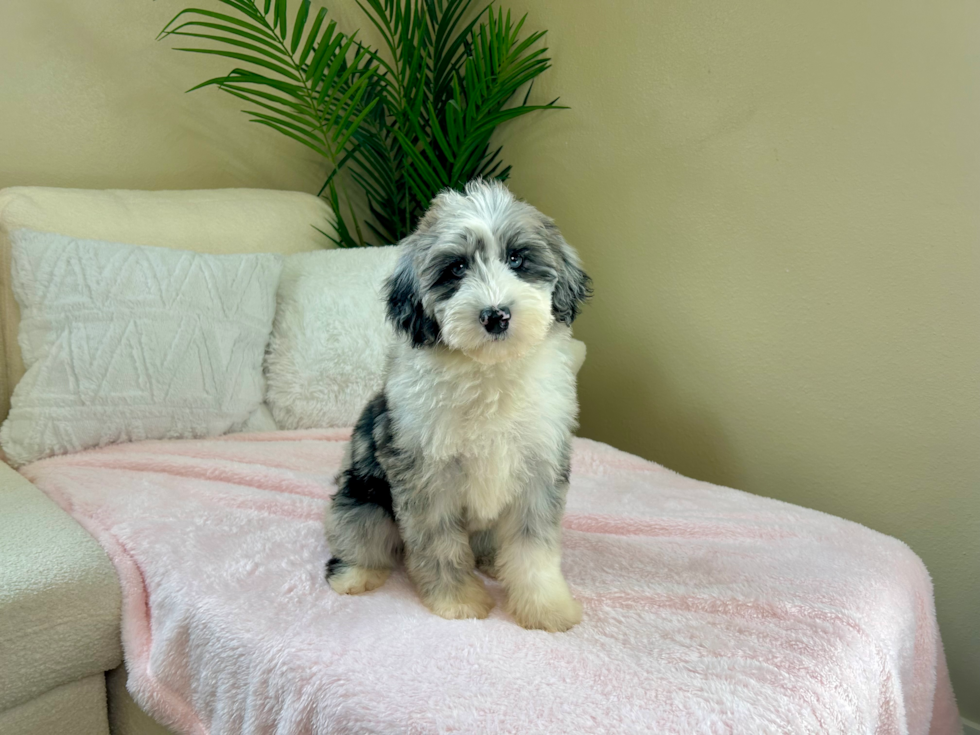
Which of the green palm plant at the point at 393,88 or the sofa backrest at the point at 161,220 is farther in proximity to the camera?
the green palm plant at the point at 393,88

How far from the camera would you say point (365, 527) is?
1266mm

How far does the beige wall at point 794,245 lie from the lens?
1.62 m

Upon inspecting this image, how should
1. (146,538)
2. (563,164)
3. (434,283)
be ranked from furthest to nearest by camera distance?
(563,164)
(146,538)
(434,283)

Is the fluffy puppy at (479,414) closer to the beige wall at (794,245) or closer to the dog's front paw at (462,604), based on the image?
the dog's front paw at (462,604)

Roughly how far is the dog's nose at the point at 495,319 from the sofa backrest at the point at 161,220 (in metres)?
1.35

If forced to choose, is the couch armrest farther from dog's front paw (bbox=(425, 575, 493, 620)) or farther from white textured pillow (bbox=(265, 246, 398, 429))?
white textured pillow (bbox=(265, 246, 398, 429))

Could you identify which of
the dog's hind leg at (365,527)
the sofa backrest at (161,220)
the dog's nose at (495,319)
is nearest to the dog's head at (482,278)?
the dog's nose at (495,319)

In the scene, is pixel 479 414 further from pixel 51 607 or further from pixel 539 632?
pixel 51 607

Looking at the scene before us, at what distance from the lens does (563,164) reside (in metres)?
2.51

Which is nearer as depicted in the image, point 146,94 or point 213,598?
point 213,598

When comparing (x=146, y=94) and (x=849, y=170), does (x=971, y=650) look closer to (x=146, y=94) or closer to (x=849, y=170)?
(x=849, y=170)

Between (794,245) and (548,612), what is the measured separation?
127 cm

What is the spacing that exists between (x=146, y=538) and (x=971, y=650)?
1.91 m

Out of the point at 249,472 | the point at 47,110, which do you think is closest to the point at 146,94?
the point at 47,110
